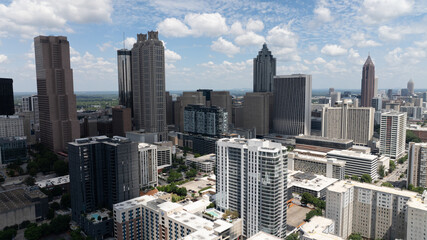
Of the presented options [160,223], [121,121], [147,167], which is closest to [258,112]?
[121,121]

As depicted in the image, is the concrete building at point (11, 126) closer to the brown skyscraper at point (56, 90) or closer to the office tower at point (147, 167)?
the brown skyscraper at point (56, 90)

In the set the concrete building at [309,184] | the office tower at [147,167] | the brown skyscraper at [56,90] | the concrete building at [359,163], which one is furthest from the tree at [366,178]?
the brown skyscraper at [56,90]

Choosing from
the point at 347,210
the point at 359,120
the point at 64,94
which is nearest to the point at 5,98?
the point at 64,94

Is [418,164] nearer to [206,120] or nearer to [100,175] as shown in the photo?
[206,120]

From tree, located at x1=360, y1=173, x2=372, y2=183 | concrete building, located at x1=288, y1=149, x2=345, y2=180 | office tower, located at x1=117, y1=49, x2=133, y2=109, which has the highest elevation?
office tower, located at x1=117, y1=49, x2=133, y2=109

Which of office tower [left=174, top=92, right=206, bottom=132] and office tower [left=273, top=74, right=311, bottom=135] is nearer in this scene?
office tower [left=273, top=74, right=311, bottom=135]

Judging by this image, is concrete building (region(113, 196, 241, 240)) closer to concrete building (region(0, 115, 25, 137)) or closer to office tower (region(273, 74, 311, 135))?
concrete building (region(0, 115, 25, 137))

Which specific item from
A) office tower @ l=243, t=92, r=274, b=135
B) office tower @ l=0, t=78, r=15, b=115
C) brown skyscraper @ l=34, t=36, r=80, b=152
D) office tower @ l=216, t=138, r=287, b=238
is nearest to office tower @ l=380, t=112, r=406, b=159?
office tower @ l=243, t=92, r=274, b=135
